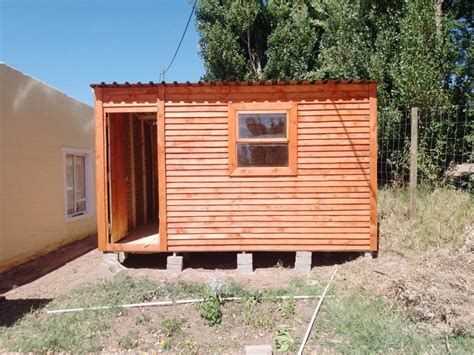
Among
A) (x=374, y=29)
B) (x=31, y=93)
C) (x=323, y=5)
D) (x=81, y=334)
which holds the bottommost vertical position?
(x=81, y=334)

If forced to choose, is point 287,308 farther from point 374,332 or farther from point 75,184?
point 75,184

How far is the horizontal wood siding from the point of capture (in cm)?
541

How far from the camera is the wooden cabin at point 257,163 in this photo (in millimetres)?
5406

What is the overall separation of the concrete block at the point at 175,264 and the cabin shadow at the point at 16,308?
176cm

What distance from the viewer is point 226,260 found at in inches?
246

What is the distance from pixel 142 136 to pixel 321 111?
13.6ft

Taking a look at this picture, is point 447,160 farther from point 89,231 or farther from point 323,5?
point 89,231

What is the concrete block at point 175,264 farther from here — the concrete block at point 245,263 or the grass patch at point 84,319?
the concrete block at point 245,263

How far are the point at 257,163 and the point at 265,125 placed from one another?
62 centimetres

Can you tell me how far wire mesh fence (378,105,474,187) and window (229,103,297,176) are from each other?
12.9 ft

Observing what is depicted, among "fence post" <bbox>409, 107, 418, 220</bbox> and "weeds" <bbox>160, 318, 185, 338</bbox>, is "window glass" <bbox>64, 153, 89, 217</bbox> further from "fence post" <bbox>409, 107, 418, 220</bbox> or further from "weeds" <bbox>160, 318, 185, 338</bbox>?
"fence post" <bbox>409, 107, 418, 220</bbox>

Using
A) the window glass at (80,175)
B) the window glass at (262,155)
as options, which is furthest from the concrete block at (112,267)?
the window glass at (80,175)

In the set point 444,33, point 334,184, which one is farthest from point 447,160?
point 334,184

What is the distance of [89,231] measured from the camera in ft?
29.3
